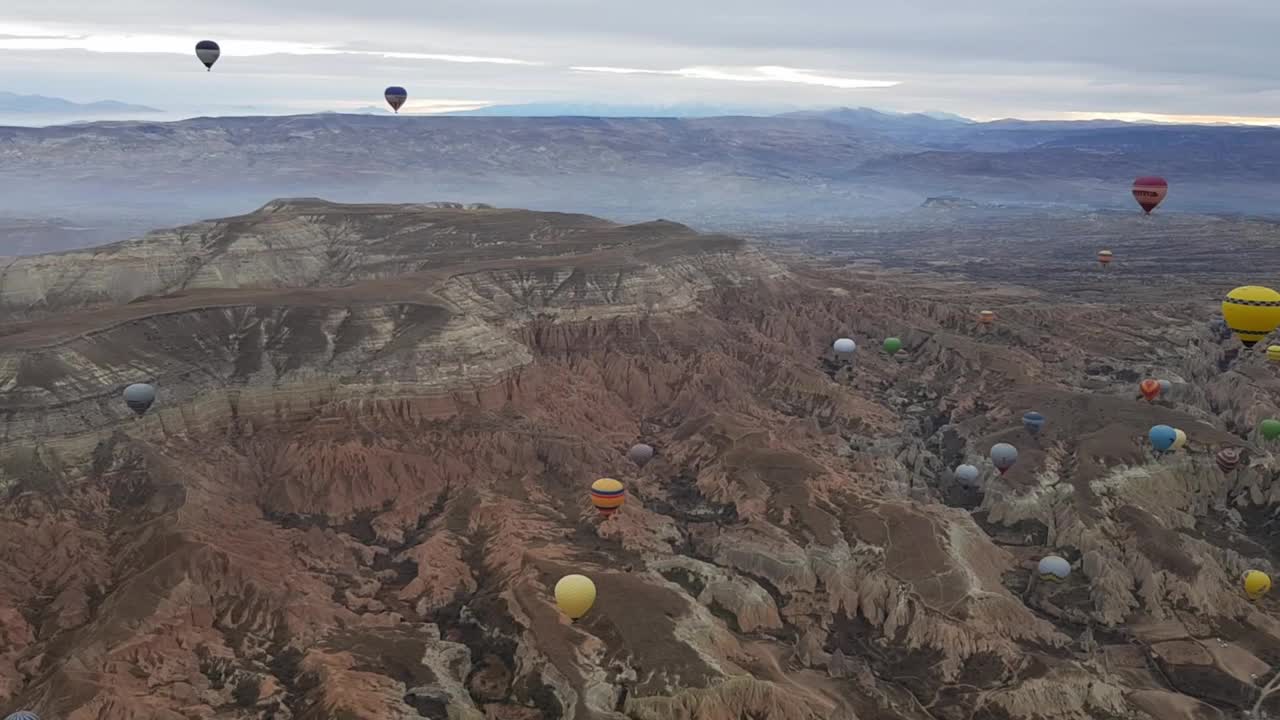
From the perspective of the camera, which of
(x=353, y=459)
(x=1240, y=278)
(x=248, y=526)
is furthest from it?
(x=1240, y=278)

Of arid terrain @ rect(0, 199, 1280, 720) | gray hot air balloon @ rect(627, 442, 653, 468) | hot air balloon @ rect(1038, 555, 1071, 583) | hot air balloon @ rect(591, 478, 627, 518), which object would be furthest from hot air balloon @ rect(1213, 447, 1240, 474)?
hot air balloon @ rect(591, 478, 627, 518)

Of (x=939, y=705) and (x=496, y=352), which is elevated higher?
(x=496, y=352)

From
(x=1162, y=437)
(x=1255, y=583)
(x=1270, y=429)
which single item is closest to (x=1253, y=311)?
(x=1270, y=429)

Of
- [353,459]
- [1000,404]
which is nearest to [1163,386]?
[1000,404]

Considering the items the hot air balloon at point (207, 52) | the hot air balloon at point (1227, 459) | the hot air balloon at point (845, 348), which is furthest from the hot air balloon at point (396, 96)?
the hot air balloon at point (1227, 459)

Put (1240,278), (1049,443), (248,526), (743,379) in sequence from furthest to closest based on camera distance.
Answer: (1240,278), (743,379), (1049,443), (248,526)

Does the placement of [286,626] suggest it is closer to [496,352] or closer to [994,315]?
[496,352]
